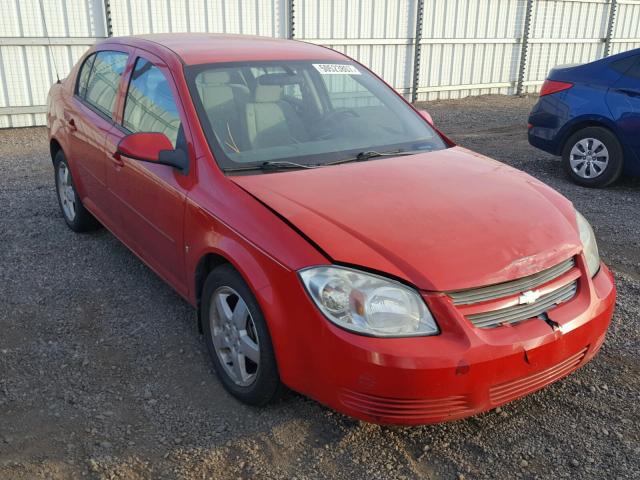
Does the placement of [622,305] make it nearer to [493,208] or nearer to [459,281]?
[493,208]

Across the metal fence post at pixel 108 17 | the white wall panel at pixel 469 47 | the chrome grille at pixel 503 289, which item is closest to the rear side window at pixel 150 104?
the chrome grille at pixel 503 289

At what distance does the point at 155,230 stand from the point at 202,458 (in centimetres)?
143

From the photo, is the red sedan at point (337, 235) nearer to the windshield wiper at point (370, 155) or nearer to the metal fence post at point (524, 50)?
the windshield wiper at point (370, 155)

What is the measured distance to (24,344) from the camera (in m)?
3.58

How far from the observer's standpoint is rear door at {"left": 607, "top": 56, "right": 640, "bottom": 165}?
21.0 ft

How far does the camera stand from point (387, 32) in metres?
12.6

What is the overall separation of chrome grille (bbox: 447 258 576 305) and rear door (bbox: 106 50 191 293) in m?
1.53

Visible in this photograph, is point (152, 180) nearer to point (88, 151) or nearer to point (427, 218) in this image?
point (88, 151)

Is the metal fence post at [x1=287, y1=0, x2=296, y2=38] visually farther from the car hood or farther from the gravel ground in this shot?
the car hood

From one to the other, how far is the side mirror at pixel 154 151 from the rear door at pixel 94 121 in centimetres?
92

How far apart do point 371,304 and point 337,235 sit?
0.36 m

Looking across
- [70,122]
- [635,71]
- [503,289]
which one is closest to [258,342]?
[503,289]

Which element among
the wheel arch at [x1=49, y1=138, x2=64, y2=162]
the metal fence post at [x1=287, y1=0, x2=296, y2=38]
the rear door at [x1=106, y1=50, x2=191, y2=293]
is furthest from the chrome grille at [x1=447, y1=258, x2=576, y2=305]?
the metal fence post at [x1=287, y1=0, x2=296, y2=38]

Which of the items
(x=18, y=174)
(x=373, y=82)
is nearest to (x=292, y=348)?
(x=373, y=82)
